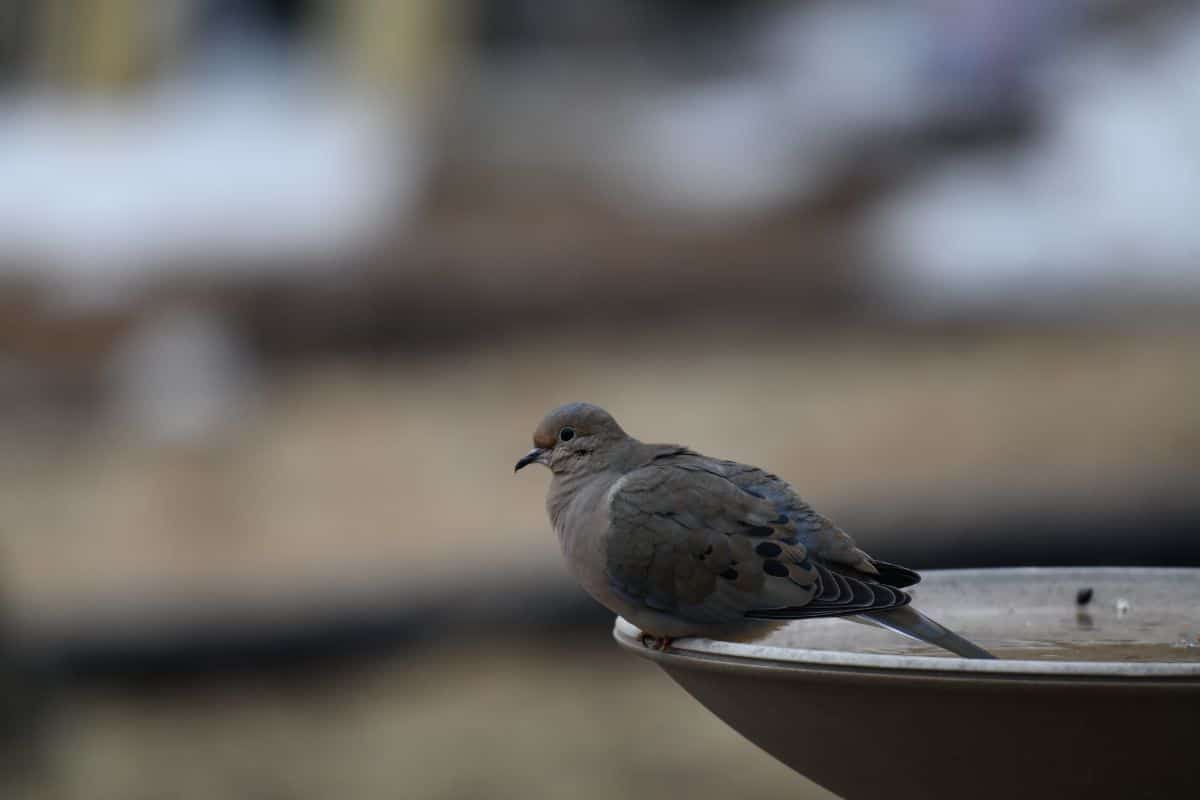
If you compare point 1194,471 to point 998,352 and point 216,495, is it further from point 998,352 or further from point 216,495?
point 216,495

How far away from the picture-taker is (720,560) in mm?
1852

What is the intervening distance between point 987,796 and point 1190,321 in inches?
258

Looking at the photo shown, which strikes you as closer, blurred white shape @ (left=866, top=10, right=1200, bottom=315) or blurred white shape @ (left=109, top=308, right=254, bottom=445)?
blurred white shape @ (left=109, top=308, right=254, bottom=445)

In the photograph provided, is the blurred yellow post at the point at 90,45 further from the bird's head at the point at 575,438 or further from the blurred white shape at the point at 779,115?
the bird's head at the point at 575,438

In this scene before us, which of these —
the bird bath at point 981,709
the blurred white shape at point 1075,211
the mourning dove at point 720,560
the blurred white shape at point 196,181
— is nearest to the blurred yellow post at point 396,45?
the blurred white shape at point 196,181

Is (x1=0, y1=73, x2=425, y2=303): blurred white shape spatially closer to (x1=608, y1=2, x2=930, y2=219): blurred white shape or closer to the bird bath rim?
(x1=608, y1=2, x2=930, y2=219): blurred white shape

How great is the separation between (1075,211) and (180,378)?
4215mm

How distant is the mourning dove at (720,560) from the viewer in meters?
1.80

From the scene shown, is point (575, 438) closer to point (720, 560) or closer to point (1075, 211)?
point (720, 560)

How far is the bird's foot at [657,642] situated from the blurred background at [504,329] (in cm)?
345

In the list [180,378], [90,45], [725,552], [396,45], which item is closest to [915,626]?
[725,552]

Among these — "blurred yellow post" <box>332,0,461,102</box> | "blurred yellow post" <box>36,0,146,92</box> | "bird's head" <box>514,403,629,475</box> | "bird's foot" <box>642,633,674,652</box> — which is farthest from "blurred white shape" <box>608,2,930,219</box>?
"bird's foot" <box>642,633,674,652</box>

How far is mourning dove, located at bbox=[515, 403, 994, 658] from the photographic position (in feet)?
5.90

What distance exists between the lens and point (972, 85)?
914cm
